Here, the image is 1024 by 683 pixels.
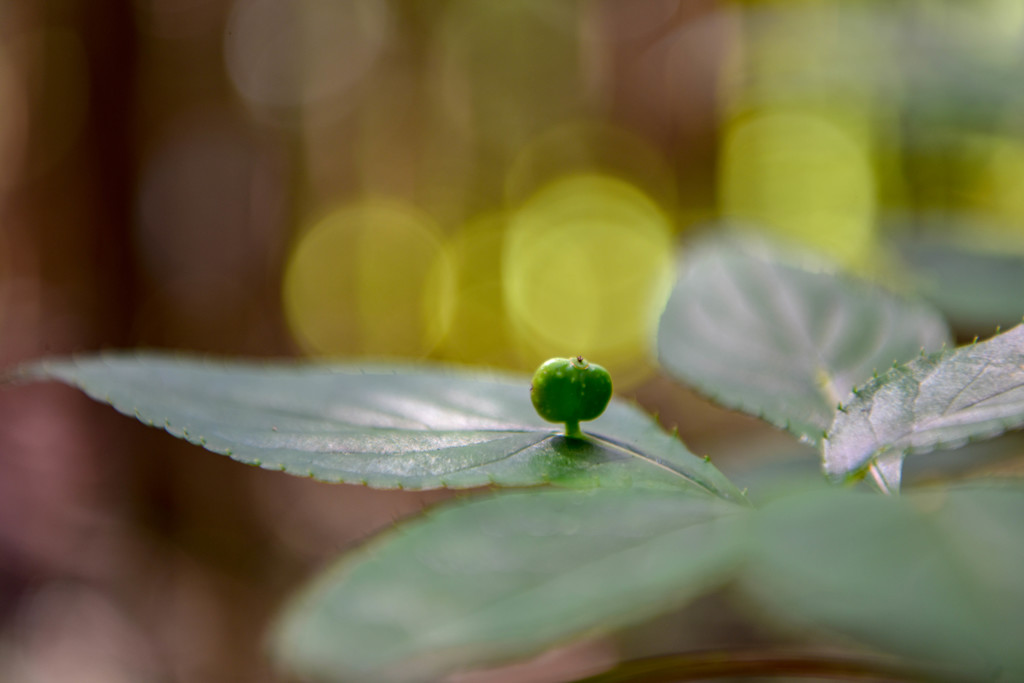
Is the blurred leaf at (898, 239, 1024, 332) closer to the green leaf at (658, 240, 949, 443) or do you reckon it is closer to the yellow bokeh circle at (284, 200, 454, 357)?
the green leaf at (658, 240, 949, 443)

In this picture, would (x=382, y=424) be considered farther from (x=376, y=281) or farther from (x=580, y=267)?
(x=580, y=267)

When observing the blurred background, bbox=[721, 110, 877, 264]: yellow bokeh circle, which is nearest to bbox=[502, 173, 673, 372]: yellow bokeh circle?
the blurred background

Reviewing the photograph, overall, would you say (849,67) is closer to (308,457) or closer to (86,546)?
(308,457)

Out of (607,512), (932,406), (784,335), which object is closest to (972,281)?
(784,335)

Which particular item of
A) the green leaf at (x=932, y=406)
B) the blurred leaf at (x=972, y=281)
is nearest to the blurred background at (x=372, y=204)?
the blurred leaf at (x=972, y=281)

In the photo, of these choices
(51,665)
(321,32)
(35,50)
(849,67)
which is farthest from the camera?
(321,32)

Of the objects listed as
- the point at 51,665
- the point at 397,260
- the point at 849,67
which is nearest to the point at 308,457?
the point at 849,67

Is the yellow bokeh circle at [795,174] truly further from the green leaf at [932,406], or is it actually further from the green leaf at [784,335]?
the green leaf at [932,406]
